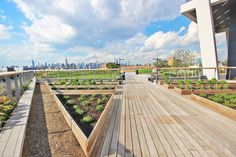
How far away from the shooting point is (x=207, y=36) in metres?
11.6

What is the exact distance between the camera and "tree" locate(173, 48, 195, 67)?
24.3 m

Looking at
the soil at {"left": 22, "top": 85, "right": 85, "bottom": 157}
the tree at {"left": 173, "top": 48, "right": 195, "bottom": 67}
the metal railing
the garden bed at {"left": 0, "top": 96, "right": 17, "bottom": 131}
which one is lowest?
the soil at {"left": 22, "top": 85, "right": 85, "bottom": 157}

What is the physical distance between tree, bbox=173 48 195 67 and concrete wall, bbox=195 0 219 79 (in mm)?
12653

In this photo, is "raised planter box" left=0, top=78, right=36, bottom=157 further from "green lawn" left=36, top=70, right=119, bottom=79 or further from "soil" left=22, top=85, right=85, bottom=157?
"green lawn" left=36, top=70, right=119, bottom=79

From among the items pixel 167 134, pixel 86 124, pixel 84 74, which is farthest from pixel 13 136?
pixel 84 74

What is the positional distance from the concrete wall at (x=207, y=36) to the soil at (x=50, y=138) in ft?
36.0

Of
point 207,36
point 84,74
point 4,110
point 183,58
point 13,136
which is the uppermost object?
point 207,36

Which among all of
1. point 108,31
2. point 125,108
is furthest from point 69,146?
point 108,31

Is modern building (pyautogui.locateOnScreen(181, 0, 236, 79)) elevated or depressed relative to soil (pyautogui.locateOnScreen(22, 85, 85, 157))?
elevated

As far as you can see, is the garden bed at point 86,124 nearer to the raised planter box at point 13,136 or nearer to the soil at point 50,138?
the soil at point 50,138

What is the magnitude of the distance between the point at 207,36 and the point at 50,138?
12.5 meters

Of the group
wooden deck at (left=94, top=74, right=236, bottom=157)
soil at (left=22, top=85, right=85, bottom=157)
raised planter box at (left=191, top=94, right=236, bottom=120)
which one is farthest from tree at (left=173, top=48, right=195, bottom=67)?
soil at (left=22, top=85, right=85, bottom=157)

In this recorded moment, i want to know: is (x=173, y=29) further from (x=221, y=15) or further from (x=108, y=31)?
(x=108, y=31)

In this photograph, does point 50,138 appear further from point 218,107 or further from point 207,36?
point 207,36
